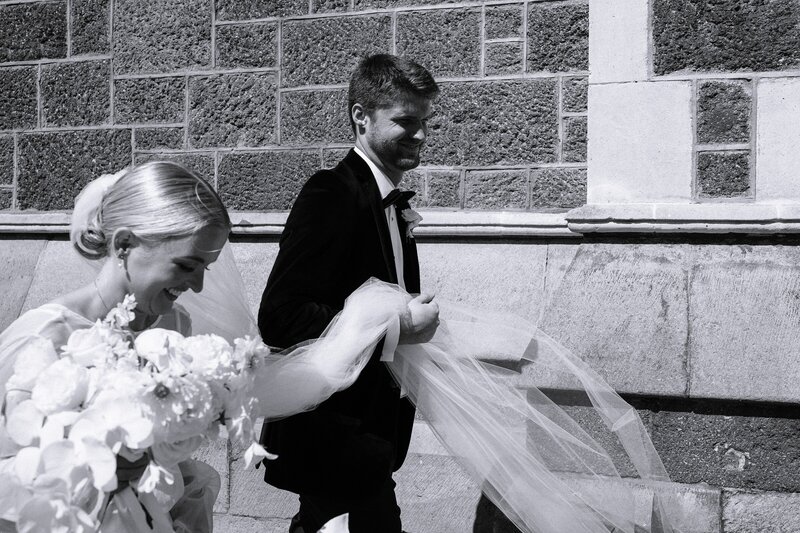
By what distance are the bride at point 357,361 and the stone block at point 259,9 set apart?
2.07 m

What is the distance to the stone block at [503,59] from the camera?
4770mm

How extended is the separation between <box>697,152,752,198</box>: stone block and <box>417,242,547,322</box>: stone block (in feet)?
2.32

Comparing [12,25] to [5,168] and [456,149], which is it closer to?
[5,168]

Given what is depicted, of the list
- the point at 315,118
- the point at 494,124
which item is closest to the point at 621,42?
the point at 494,124

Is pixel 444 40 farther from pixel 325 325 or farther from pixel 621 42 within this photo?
pixel 325 325

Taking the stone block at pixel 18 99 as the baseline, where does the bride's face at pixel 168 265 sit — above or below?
below

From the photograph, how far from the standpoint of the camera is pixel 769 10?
438 centimetres

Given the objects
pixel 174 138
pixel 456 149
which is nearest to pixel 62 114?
pixel 174 138

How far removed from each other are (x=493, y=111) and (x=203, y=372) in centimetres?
291

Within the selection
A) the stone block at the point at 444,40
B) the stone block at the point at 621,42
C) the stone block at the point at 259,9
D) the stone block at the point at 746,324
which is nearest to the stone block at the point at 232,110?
the stone block at the point at 259,9

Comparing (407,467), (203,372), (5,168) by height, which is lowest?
(407,467)

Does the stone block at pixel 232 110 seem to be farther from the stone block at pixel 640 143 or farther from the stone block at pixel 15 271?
the stone block at pixel 640 143

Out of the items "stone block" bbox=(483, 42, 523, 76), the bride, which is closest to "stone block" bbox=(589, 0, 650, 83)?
"stone block" bbox=(483, 42, 523, 76)

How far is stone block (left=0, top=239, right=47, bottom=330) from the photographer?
5340mm
